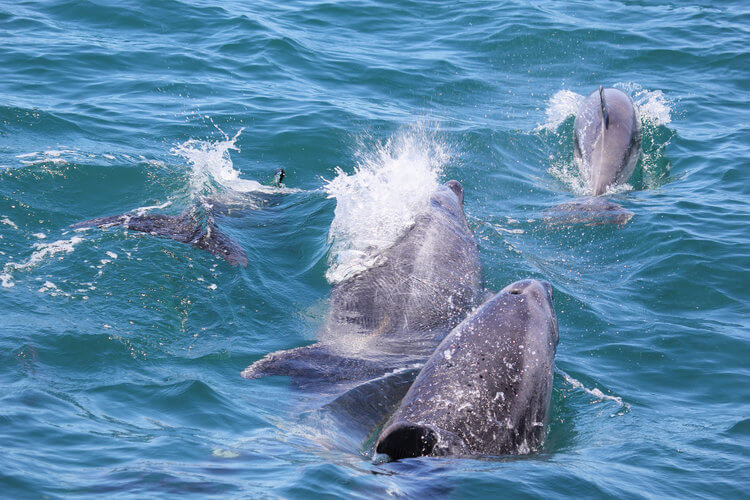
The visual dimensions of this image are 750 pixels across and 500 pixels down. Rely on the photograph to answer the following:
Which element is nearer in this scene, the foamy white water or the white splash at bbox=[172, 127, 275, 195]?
the white splash at bbox=[172, 127, 275, 195]

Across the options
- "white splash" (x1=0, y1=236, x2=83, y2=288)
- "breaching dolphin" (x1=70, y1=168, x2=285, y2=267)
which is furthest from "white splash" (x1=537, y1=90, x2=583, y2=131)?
"white splash" (x1=0, y1=236, x2=83, y2=288)

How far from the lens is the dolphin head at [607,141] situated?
540 inches

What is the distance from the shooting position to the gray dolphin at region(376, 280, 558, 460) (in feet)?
20.5

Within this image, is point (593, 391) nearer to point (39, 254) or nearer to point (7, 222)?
point (39, 254)

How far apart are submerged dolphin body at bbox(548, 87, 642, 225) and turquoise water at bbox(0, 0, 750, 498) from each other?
332 mm

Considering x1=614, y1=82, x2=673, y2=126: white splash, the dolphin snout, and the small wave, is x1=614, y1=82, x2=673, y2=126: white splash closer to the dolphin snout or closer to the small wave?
the small wave

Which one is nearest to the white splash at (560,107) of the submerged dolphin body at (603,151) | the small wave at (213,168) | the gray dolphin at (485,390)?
the submerged dolphin body at (603,151)

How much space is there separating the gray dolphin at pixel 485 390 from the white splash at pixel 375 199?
3129 millimetres

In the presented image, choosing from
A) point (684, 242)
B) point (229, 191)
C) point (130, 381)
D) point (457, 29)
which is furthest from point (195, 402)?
point (457, 29)

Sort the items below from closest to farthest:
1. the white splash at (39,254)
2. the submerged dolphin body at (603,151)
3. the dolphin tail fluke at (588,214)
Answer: the white splash at (39,254) → the dolphin tail fluke at (588,214) → the submerged dolphin body at (603,151)

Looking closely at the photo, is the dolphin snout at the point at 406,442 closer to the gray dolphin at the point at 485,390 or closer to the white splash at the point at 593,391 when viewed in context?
the gray dolphin at the point at 485,390

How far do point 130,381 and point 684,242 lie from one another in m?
8.29

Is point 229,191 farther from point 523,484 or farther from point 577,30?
point 577,30

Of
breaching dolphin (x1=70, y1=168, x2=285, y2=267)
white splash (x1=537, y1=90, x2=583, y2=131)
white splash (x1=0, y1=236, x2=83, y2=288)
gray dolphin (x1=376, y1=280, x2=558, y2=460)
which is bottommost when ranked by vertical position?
gray dolphin (x1=376, y1=280, x2=558, y2=460)
